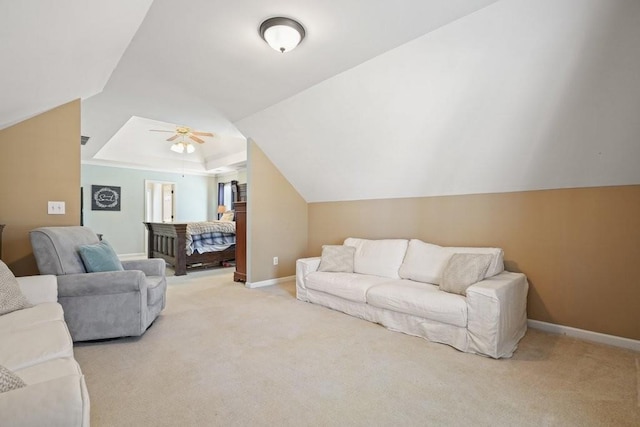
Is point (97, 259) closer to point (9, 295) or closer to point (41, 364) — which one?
point (9, 295)

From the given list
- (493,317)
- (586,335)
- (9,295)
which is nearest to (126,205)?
(9,295)

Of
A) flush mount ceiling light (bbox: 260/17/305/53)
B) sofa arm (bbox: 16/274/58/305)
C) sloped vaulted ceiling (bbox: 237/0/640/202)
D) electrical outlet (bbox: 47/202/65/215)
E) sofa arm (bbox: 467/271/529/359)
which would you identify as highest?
flush mount ceiling light (bbox: 260/17/305/53)

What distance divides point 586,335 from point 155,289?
393 cm

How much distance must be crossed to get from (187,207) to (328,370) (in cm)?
823

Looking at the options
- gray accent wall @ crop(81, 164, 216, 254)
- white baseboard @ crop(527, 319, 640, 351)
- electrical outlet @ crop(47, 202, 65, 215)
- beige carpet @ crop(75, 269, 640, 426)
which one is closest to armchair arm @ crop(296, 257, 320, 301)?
beige carpet @ crop(75, 269, 640, 426)

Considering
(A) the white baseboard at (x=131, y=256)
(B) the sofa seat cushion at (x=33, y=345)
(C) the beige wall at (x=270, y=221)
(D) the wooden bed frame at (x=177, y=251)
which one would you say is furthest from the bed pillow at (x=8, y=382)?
(A) the white baseboard at (x=131, y=256)

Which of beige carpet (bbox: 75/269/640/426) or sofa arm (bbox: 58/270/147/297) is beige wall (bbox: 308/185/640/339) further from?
sofa arm (bbox: 58/270/147/297)

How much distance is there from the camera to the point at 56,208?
313 cm

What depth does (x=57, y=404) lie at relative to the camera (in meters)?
0.80

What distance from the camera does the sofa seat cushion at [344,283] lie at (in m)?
3.21

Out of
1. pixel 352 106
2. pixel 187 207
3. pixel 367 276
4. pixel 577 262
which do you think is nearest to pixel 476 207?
pixel 577 262

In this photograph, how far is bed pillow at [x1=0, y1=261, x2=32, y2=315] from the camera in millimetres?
1858

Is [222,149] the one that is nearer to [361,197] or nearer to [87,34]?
[361,197]

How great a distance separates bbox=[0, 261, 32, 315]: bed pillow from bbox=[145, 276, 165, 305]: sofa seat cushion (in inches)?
37.7
